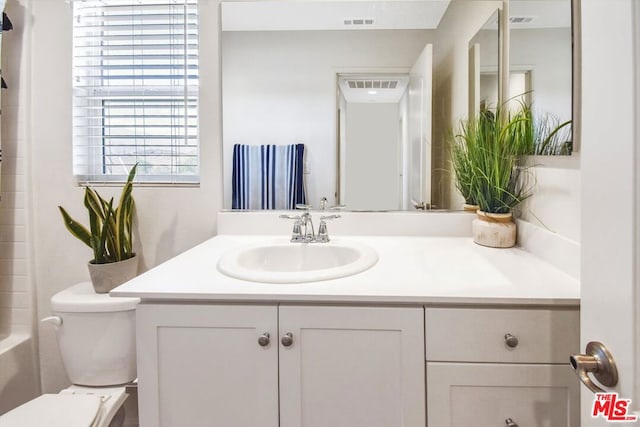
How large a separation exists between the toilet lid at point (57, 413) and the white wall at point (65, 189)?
618 mm

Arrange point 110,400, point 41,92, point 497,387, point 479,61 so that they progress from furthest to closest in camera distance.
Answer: point 41,92 < point 479,61 < point 110,400 < point 497,387

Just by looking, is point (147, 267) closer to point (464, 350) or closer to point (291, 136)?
point (291, 136)

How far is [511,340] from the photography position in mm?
1049

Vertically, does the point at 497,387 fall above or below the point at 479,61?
below

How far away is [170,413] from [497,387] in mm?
844

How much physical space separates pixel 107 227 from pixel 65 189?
358mm

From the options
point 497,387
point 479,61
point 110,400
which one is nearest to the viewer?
point 497,387

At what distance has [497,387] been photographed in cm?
→ 107

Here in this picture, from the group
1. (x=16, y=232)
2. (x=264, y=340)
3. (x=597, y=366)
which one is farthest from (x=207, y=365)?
(x=16, y=232)

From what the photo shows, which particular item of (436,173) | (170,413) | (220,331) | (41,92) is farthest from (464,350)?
(41,92)

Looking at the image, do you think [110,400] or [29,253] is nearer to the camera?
[110,400]

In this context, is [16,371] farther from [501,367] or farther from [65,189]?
[501,367]

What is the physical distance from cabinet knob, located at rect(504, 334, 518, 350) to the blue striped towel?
101 cm

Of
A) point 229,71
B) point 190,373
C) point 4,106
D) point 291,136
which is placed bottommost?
point 190,373
